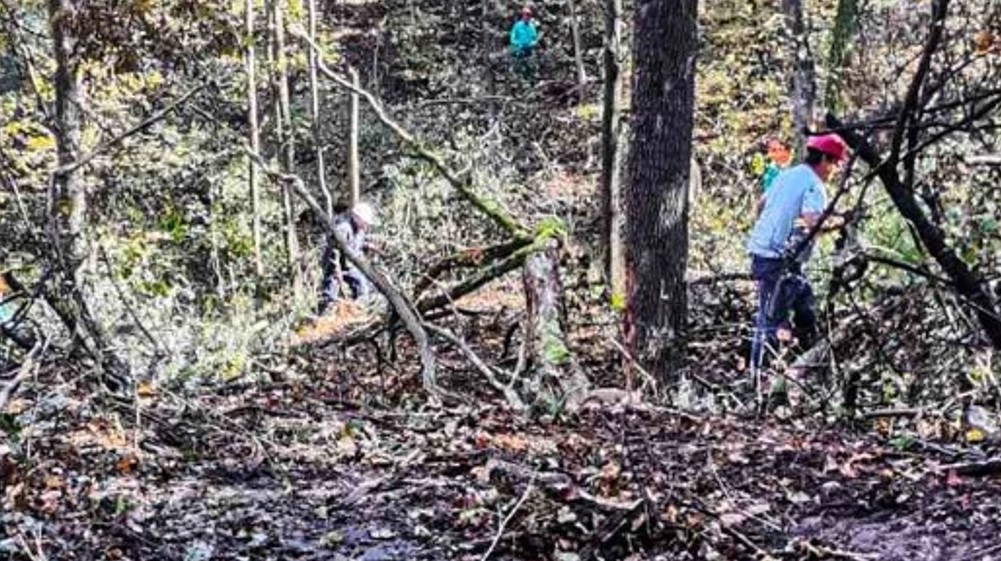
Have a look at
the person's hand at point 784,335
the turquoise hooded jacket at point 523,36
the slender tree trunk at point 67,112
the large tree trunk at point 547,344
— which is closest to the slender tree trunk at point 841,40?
the person's hand at point 784,335

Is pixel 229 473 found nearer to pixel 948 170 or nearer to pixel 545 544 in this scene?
pixel 545 544

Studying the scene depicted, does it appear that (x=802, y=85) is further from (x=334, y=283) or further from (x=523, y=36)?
(x=523, y=36)

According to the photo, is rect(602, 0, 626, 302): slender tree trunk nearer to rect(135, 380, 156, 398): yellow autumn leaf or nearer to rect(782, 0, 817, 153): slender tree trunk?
rect(782, 0, 817, 153): slender tree trunk

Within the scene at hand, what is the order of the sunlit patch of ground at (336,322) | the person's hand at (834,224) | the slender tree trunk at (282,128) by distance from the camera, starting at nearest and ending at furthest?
the person's hand at (834,224) → the sunlit patch of ground at (336,322) → the slender tree trunk at (282,128)

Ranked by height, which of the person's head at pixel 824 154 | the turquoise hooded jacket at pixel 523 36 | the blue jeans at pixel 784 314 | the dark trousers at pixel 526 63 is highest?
the person's head at pixel 824 154

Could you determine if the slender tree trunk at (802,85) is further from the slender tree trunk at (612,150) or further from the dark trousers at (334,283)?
the dark trousers at (334,283)

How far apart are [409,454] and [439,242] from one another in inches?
395

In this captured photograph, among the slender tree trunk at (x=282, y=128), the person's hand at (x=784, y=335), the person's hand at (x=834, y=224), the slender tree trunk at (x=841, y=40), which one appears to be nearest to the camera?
the person's hand at (x=834, y=224)

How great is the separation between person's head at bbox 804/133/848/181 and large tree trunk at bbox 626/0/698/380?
41.9 inches

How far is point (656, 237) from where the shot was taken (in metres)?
8.68

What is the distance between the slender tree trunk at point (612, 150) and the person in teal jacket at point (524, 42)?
13.5m

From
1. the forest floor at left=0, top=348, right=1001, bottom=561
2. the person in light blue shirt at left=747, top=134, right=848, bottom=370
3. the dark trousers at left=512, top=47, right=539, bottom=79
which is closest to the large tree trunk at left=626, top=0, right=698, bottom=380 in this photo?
the person in light blue shirt at left=747, top=134, right=848, bottom=370

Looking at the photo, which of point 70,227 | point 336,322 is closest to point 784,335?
point 70,227

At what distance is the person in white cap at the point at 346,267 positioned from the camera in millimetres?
13586
